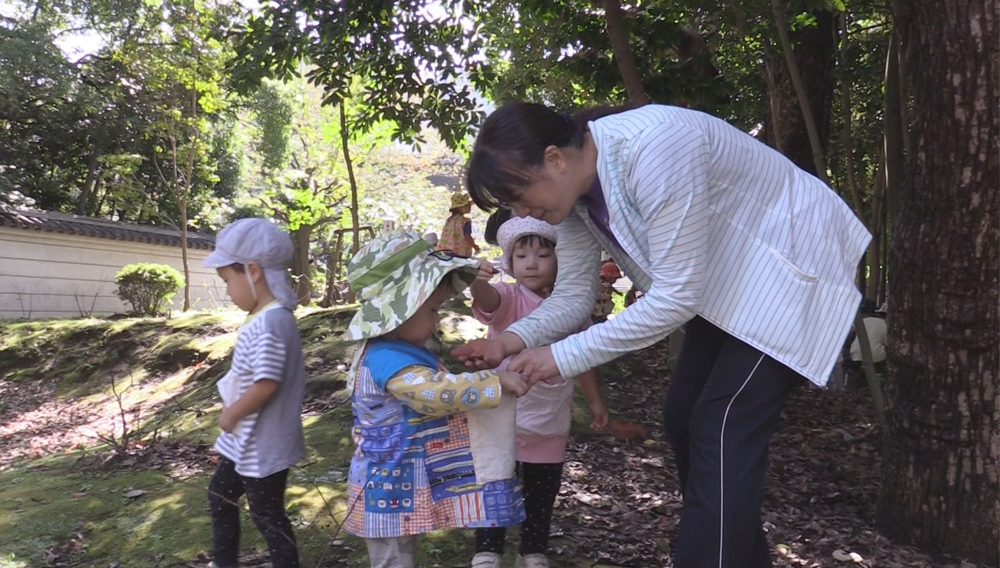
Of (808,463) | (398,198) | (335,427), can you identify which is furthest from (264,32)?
(398,198)

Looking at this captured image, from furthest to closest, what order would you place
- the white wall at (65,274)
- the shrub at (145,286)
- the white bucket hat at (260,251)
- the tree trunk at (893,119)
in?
the white wall at (65,274)
the shrub at (145,286)
the tree trunk at (893,119)
the white bucket hat at (260,251)

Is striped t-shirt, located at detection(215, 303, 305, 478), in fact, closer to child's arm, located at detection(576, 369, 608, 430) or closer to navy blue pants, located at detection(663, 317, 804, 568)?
child's arm, located at detection(576, 369, 608, 430)

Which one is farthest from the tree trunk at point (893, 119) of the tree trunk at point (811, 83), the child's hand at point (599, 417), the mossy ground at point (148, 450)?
the child's hand at point (599, 417)

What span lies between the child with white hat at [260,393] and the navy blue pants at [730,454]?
128 centimetres

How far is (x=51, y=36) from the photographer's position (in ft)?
47.2

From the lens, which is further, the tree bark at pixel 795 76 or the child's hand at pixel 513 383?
the tree bark at pixel 795 76

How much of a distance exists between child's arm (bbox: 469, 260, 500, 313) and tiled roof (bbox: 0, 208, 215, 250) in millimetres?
13888

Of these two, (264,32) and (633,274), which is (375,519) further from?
(264,32)

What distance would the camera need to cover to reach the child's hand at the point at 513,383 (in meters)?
2.19

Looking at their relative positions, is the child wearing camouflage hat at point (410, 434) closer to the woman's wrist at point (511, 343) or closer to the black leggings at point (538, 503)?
the woman's wrist at point (511, 343)

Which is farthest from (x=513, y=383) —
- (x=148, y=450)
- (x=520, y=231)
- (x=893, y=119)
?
(x=893, y=119)

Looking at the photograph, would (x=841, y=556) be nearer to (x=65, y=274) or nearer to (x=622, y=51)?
(x=622, y=51)

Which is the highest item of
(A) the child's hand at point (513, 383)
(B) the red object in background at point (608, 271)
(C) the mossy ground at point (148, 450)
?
(B) the red object in background at point (608, 271)

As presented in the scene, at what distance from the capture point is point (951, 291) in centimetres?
302
